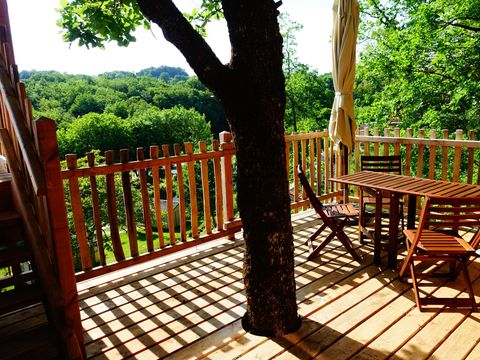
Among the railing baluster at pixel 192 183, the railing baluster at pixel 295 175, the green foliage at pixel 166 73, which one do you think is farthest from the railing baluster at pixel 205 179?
the green foliage at pixel 166 73

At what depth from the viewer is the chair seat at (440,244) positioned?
304cm

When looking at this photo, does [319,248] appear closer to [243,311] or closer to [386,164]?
[243,311]

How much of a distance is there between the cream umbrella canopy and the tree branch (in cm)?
300

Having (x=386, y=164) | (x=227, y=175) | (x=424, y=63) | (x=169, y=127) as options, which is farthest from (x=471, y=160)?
(x=169, y=127)

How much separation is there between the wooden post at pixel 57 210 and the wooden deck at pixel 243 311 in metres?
0.60

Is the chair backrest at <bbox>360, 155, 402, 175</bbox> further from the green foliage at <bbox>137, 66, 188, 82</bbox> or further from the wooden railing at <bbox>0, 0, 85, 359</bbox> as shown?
the green foliage at <bbox>137, 66, 188, 82</bbox>

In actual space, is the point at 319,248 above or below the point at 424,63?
below

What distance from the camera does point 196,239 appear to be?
15.0 feet

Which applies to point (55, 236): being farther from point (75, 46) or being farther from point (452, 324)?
point (452, 324)

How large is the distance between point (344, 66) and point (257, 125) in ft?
9.76

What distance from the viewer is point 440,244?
10.5 ft

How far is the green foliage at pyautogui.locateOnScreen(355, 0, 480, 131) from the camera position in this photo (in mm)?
11383

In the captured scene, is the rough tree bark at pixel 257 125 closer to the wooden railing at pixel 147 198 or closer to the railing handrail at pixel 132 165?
the wooden railing at pixel 147 198

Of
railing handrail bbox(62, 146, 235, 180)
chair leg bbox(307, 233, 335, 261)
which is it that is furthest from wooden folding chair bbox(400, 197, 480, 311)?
railing handrail bbox(62, 146, 235, 180)
